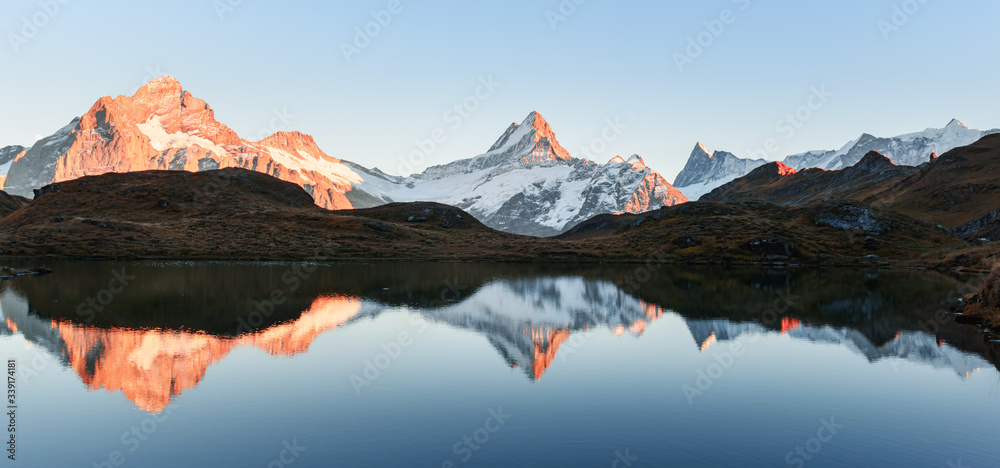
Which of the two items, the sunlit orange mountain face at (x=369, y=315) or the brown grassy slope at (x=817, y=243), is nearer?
the sunlit orange mountain face at (x=369, y=315)

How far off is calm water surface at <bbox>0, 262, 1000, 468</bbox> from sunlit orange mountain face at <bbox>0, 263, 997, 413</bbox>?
0.35m

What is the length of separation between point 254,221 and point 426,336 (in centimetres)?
16212

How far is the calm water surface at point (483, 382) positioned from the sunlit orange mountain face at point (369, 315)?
35 centimetres

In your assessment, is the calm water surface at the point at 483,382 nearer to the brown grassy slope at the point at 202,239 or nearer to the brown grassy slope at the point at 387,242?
the brown grassy slope at the point at 202,239

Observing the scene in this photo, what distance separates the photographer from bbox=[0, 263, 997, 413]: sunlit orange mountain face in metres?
39.0

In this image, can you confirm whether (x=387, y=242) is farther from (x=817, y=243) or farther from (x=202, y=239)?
(x=817, y=243)

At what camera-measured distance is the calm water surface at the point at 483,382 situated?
23531 millimetres

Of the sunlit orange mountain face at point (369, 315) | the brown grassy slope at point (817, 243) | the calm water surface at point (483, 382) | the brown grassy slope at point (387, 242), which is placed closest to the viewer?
the calm water surface at point (483, 382)

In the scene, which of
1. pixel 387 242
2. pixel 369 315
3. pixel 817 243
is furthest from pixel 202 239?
pixel 817 243

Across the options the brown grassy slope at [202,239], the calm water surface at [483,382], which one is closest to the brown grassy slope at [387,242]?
the brown grassy slope at [202,239]

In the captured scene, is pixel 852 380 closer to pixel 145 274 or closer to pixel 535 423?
pixel 535 423

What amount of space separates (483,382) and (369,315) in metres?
27.3

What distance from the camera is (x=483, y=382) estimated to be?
34750 millimetres

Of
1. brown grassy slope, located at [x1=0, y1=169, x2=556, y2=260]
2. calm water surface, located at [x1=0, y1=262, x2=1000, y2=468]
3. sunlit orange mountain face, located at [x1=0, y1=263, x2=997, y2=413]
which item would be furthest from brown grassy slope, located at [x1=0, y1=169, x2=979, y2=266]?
calm water surface, located at [x1=0, y1=262, x2=1000, y2=468]
